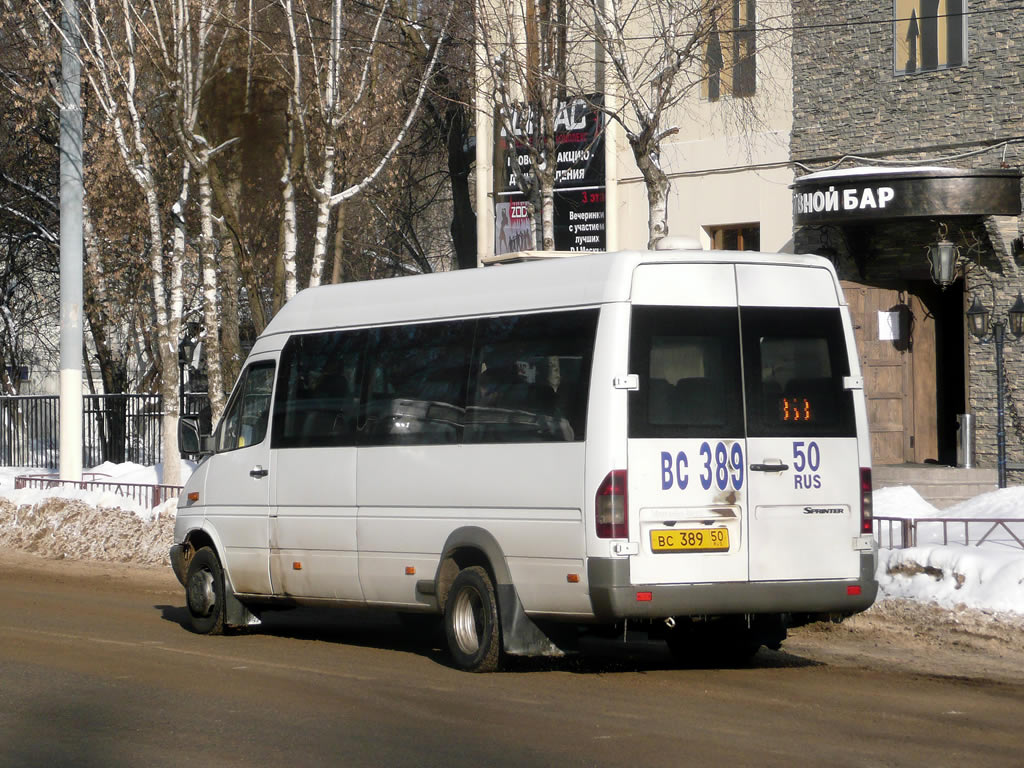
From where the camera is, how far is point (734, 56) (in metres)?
23.6

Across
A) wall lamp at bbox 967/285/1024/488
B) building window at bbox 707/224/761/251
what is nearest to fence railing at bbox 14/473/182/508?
building window at bbox 707/224/761/251

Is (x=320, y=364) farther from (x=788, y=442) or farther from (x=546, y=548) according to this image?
(x=788, y=442)

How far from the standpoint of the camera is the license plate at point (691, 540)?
30.6ft

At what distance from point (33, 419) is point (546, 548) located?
25.4 meters

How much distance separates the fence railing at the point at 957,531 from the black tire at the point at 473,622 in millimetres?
4564

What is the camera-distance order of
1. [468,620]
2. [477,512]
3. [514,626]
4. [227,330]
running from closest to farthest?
1. [514,626]
2. [477,512]
3. [468,620]
4. [227,330]

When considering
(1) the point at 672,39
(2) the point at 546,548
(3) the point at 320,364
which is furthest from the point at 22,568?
(2) the point at 546,548

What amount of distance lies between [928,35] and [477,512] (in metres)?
14.2

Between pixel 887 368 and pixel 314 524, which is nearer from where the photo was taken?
pixel 314 524

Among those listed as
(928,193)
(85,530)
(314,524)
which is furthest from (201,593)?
(928,193)

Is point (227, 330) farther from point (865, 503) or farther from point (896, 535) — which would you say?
point (865, 503)

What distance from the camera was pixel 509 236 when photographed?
27938 mm

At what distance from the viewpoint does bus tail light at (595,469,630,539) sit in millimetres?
9234

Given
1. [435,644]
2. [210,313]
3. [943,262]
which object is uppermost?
[943,262]
